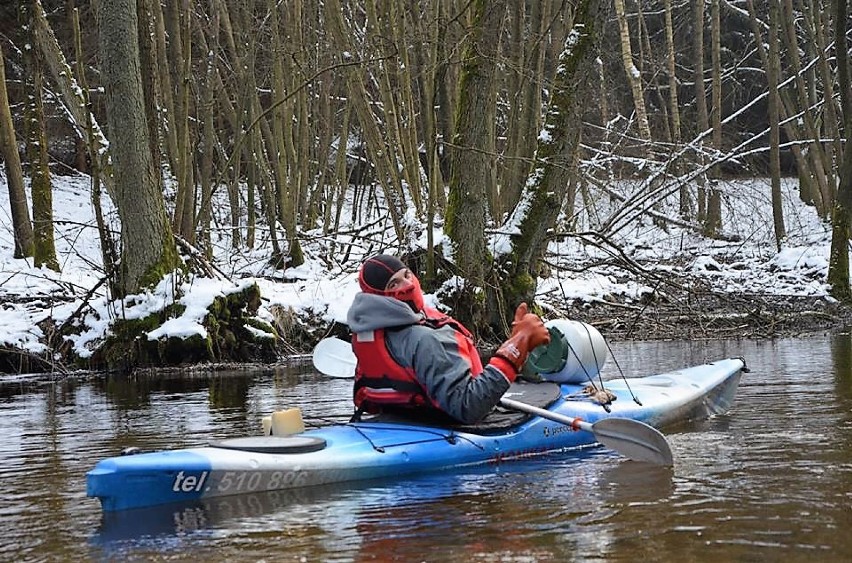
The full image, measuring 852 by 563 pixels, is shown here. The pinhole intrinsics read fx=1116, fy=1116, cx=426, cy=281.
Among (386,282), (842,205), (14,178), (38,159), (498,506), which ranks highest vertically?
(38,159)

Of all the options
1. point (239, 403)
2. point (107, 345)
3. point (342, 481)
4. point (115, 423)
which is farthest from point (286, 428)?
point (107, 345)

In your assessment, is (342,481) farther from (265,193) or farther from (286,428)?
(265,193)

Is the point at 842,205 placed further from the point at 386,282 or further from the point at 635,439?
the point at 386,282

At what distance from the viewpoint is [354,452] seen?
493cm

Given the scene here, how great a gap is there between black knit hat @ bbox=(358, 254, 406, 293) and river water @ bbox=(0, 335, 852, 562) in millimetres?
913

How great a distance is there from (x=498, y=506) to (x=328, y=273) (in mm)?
9748

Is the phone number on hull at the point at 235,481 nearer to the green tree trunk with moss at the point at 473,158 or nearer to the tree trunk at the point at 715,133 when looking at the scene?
the green tree trunk with moss at the point at 473,158

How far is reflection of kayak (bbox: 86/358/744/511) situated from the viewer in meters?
4.41

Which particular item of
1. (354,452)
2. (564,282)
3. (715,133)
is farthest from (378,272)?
(715,133)

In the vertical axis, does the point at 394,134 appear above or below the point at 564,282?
above

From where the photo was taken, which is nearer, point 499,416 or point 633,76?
point 499,416

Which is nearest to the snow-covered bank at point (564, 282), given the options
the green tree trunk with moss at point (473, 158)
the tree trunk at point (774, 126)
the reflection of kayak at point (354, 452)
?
the green tree trunk with moss at point (473, 158)

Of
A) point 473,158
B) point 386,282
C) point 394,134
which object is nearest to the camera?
point 386,282

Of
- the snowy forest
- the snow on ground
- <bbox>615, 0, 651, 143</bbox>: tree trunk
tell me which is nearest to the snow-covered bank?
the snow on ground
